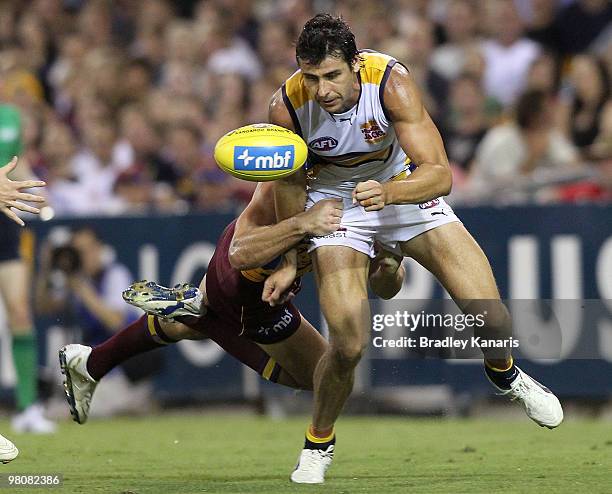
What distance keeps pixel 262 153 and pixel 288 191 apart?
19.6 inches

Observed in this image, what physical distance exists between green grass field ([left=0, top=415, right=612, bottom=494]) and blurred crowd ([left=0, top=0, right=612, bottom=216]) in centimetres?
203

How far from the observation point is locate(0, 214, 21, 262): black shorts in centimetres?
1022

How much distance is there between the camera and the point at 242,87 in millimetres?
13117

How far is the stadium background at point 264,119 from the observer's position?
1060 centimetres

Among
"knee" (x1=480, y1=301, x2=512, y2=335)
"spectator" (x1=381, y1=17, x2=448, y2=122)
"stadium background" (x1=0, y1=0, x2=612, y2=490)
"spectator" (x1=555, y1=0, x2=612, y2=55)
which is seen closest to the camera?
"knee" (x1=480, y1=301, x2=512, y2=335)

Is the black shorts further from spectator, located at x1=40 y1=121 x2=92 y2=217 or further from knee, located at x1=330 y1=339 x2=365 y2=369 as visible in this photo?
knee, located at x1=330 y1=339 x2=365 y2=369

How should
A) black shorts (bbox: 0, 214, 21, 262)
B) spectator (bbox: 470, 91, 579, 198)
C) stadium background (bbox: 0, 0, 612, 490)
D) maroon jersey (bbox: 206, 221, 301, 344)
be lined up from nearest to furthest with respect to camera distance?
maroon jersey (bbox: 206, 221, 301, 344) < black shorts (bbox: 0, 214, 21, 262) < stadium background (bbox: 0, 0, 612, 490) < spectator (bbox: 470, 91, 579, 198)

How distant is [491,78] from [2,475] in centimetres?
688

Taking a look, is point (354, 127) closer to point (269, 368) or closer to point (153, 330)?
point (269, 368)

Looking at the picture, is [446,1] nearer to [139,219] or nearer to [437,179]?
[139,219]

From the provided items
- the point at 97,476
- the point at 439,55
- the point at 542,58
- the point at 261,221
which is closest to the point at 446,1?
the point at 439,55

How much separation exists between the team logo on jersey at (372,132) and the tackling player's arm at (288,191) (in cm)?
39

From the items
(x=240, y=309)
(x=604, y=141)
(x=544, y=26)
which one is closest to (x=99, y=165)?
(x=544, y=26)

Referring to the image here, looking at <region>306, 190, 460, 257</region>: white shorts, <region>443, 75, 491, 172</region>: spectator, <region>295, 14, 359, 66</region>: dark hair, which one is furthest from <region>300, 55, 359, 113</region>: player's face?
<region>443, 75, 491, 172</region>: spectator
